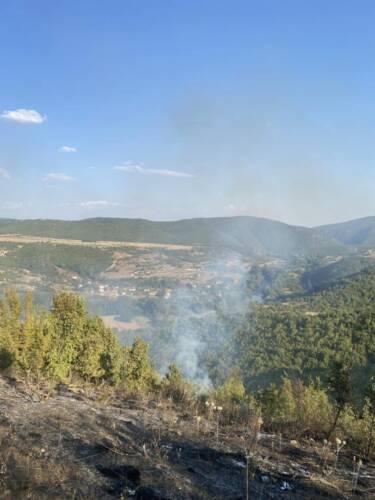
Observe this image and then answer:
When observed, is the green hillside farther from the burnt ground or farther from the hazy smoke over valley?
the burnt ground

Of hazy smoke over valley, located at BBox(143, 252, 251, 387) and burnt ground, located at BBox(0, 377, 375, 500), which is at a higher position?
burnt ground, located at BBox(0, 377, 375, 500)

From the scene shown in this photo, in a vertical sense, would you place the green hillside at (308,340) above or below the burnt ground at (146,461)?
below

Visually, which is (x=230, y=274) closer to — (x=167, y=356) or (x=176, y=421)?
(x=167, y=356)

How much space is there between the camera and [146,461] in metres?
4.75

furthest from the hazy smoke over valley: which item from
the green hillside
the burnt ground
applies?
the burnt ground

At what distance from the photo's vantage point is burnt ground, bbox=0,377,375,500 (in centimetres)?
410

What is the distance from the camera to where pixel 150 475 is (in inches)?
174

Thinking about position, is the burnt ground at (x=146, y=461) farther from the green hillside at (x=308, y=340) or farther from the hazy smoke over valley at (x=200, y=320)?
the hazy smoke over valley at (x=200, y=320)

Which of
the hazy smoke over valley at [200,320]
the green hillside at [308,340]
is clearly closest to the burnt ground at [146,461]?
the green hillside at [308,340]

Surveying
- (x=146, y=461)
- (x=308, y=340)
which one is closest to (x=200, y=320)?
(x=308, y=340)

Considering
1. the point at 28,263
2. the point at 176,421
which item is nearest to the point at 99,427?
the point at 176,421

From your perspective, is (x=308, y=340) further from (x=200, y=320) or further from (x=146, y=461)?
(x=146, y=461)

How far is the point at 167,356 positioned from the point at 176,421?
3163 inches

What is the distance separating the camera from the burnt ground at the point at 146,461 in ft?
13.4
